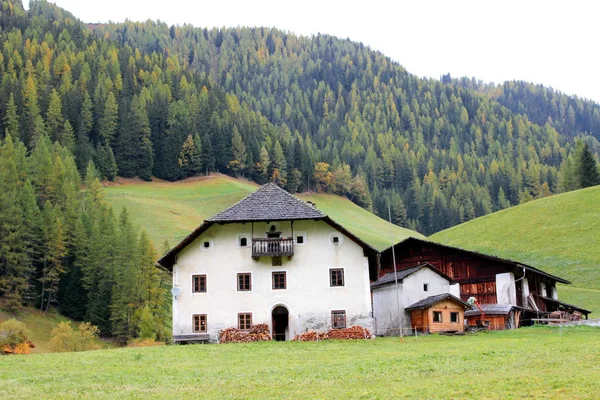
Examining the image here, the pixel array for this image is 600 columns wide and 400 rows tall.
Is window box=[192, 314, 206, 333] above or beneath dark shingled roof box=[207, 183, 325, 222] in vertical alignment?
beneath

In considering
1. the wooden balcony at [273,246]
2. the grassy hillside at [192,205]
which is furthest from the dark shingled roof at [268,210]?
the grassy hillside at [192,205]

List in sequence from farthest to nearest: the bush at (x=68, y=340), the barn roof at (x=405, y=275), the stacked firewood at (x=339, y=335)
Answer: the bush at (x=68, y=340), the barn roof at (x=405, y=275), the stacked firewood at (x=339, y=335)

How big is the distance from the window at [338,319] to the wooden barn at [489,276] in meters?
13.7

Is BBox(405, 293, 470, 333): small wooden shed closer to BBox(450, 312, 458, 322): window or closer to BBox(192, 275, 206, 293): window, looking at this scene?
BBox(450, 312, 458, 322): window

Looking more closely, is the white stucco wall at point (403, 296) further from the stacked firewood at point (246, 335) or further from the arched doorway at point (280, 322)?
the stacked firewood at point (246, 335)

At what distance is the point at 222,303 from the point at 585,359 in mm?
26436

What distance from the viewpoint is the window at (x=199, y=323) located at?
4562cm

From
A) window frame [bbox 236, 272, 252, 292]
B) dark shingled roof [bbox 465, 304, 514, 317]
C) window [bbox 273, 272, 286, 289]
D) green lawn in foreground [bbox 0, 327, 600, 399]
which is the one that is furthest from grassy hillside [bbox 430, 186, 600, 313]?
green lawn in foreground [bbox 0, 327, 600, 399]

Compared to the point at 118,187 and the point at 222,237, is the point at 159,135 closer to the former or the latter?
the point at 118,187

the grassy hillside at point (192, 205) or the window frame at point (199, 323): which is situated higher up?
the grassy hillside at point (192, 205)

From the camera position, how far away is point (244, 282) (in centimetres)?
4641

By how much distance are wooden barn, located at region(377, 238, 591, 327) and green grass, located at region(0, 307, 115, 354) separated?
37.3 meters

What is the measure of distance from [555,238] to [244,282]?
186 ft

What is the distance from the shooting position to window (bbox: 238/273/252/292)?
46.2 meters
